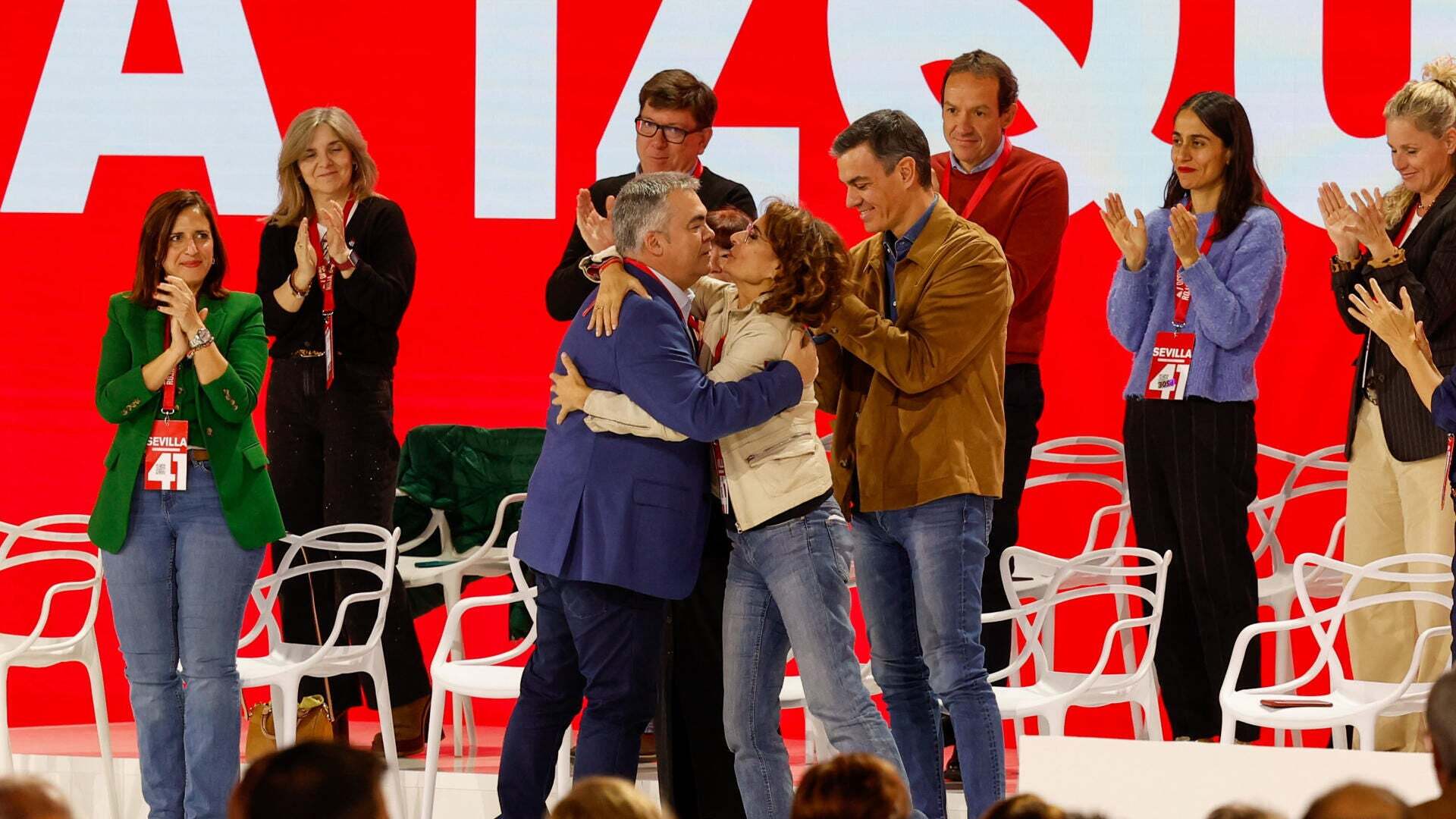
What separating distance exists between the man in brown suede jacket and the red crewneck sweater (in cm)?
103

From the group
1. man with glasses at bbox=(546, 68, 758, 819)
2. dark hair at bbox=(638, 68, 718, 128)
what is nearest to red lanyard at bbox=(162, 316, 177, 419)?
man with glasses at bbox=(546, 68, 758, 819)

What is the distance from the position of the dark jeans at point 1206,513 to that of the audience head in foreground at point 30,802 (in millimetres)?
3670

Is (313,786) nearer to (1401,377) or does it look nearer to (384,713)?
(384,713)

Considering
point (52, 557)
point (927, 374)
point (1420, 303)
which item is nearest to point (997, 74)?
point (1420, 303)

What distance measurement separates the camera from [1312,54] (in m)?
6.33

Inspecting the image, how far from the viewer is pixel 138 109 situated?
22.7 feet

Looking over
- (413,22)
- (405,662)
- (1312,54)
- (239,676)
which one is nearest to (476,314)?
(413,22)

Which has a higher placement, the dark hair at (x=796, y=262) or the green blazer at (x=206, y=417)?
the dark hair at (x=796, y=262)

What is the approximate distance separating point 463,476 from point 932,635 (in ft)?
8.17

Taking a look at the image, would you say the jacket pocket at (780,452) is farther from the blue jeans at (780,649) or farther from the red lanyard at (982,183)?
the red lanyard at (982,183)

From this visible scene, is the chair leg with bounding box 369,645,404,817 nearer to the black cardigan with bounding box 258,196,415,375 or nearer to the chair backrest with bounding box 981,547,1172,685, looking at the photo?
the black cardigan with bounding box 258,196,415,375

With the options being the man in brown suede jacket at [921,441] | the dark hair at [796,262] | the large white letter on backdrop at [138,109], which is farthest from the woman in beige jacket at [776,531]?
the large white letter on backdrop at [138,109]

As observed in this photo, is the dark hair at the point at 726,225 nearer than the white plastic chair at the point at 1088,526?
Yes

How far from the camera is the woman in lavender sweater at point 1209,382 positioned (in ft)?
17.0
